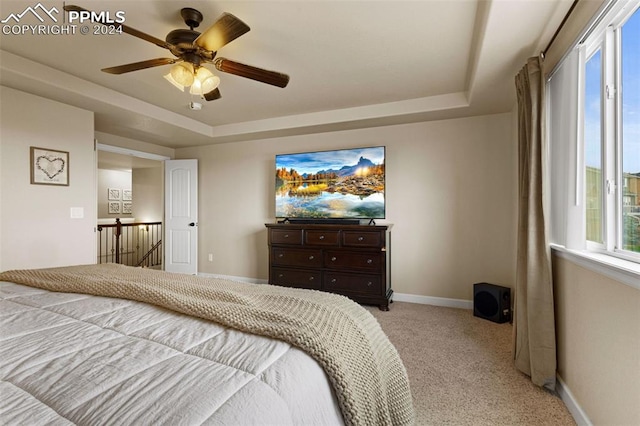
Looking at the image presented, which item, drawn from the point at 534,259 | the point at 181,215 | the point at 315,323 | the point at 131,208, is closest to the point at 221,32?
the point at 315,323

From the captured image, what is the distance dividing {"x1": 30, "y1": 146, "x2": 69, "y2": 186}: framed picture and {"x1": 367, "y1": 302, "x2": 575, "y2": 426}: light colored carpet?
3644 mm

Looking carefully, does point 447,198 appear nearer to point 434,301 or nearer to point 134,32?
point 434,301

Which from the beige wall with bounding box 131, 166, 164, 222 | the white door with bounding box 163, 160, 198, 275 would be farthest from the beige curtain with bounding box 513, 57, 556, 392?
the beige wall with bounding box 131, 166, 164, 222

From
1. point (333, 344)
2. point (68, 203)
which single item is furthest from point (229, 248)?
point (333, 344)

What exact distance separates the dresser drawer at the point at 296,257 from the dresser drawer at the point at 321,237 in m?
0.11

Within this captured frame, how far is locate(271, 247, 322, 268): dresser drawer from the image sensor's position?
366cm

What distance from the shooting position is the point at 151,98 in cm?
337

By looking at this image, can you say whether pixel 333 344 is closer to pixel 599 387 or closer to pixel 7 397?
pixel 7 397

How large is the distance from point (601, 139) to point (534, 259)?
801 mm

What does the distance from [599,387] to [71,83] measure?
174 inches

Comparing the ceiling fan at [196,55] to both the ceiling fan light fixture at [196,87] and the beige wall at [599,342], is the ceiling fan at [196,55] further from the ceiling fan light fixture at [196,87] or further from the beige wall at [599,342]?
the beige wall at [599,342]

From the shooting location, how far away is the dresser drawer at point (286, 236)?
12.3ft

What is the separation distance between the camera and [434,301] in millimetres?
3637

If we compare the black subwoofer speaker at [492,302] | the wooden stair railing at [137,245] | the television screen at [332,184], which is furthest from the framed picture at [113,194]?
the black subwoofer speaker at [492,302]
